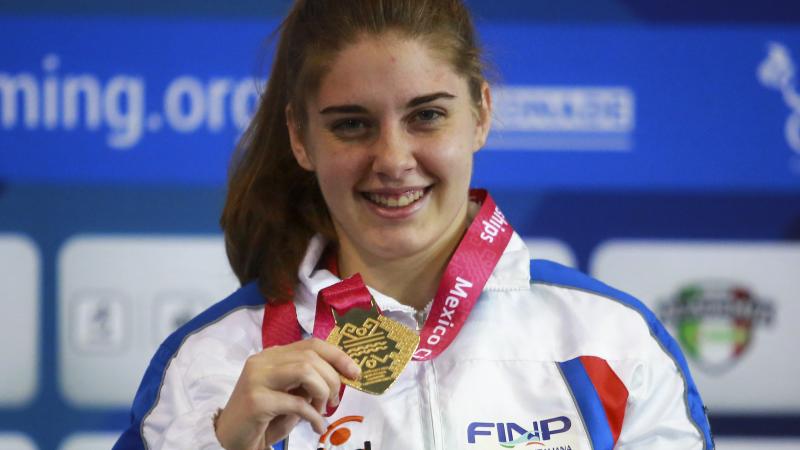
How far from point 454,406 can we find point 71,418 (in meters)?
1.39

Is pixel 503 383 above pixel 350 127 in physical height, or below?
below

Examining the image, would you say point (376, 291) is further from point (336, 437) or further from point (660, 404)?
point (660, 404)

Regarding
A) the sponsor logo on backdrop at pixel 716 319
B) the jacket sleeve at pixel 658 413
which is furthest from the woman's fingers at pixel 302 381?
the sponsor logo on backdrop at pixel 716 319

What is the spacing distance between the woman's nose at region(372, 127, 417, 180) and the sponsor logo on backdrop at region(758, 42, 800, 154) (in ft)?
4.92

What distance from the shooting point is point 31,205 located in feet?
8.57

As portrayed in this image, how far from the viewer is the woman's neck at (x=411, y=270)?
165 cm

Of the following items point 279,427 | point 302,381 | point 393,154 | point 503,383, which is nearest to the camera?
point 302,381

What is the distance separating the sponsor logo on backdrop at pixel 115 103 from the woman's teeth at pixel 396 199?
1135 millimetres

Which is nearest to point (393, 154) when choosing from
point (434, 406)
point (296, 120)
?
point (296, 120)

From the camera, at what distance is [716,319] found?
8.82 feet

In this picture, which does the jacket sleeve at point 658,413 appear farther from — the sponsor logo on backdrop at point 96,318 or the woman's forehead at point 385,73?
the sponsor logo on backdrop at point 96,318

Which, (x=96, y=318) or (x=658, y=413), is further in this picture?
(x=96, y=318)

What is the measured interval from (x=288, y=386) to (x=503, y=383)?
1.37 feet

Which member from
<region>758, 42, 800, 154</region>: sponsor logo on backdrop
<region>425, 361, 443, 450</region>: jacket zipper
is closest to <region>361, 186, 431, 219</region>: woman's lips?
<region>425, 361, 443, 450</region>: jacket zipper
